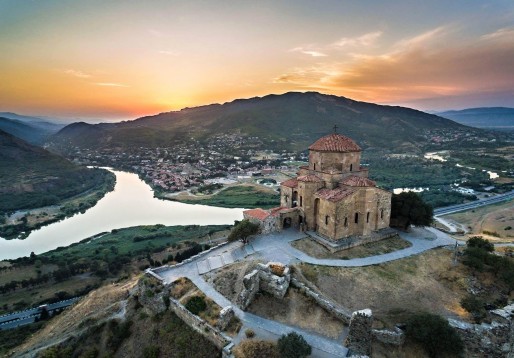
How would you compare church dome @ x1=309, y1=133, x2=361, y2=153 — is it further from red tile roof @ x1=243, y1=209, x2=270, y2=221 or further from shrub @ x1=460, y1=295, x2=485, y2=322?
shrub @ x1=460, y1=295, x2=485, y2=322

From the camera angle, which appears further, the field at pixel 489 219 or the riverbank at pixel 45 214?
the riverbank at pixel 45 214

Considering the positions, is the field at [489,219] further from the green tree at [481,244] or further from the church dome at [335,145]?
the church dome at [335,145]

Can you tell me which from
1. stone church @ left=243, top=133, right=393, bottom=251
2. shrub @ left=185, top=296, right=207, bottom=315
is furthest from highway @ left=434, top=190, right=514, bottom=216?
shrub @ left=185, top=296, right=207, bottom=315

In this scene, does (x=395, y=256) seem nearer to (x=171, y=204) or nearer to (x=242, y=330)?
(x=242, y=330)

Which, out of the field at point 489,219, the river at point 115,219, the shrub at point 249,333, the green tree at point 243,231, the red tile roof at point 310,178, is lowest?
the river at point 115,219

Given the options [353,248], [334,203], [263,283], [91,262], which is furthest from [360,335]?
[91,262]

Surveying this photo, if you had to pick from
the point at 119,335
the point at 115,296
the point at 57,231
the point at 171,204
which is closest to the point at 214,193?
the point at 171,204

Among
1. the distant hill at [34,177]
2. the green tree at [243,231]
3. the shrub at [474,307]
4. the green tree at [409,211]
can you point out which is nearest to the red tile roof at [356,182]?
the green tree at [409,211]
